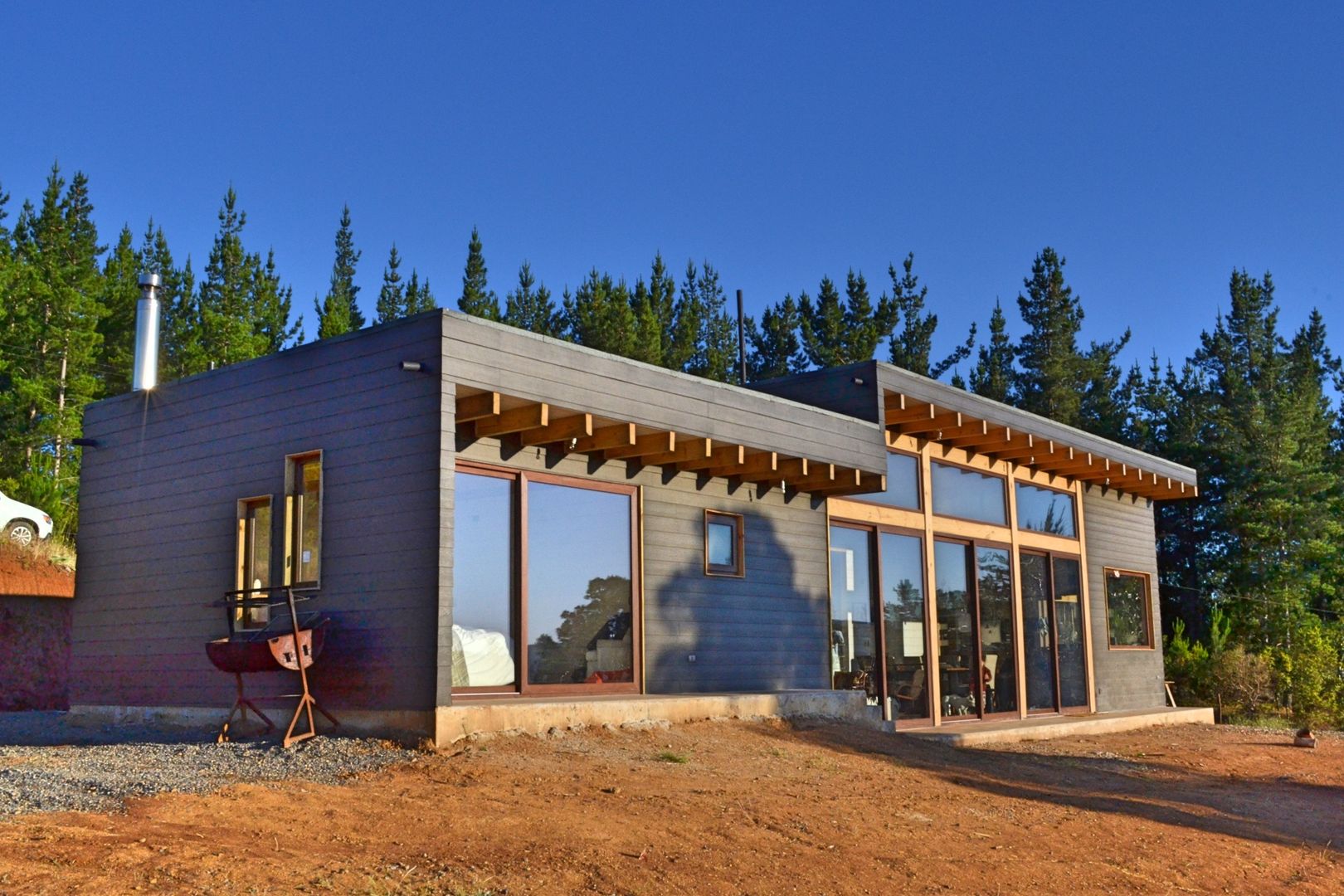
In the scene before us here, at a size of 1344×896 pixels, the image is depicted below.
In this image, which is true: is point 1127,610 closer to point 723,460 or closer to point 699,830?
point 723,460

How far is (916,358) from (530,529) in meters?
26.3

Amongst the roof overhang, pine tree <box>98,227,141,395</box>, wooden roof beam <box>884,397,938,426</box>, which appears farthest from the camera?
pine tree <box>98,227,141,395</box>

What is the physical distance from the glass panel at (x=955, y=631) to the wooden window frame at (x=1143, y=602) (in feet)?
12.6

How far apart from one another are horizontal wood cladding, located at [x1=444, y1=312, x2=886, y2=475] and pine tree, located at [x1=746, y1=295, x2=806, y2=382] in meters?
22.4

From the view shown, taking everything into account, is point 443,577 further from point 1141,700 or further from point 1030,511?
point 1141,700

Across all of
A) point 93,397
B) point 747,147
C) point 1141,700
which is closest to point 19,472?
point 93,397

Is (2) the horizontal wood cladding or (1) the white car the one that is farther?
(1) the white car

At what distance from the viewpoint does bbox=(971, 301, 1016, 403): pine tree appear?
33344mm

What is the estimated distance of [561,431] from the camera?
386 inches

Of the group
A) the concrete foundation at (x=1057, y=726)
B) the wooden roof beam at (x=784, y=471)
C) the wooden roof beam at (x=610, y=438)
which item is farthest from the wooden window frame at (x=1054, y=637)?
the wooden roof beam at (x=610, y=438)

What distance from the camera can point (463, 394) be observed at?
891 centimetres

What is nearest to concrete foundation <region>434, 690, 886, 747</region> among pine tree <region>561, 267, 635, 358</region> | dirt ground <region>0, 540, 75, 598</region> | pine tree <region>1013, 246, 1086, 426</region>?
dirt ground <region>0, 540, 75, 598</region>

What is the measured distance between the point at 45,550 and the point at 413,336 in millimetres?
13627

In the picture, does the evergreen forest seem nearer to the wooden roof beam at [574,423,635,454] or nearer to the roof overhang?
the roof overhang
